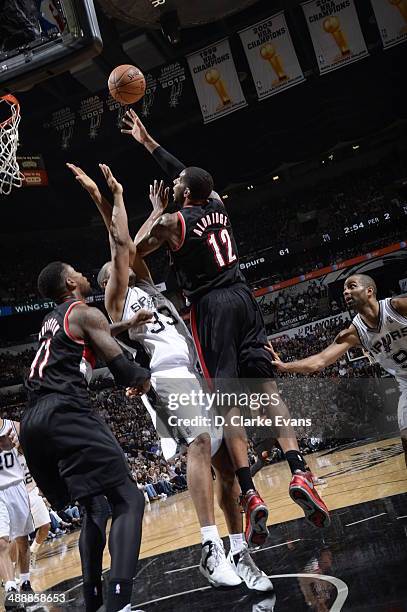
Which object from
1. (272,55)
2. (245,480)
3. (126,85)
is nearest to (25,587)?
(245,480)

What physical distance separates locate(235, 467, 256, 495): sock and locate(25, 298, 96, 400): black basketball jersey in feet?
3.33

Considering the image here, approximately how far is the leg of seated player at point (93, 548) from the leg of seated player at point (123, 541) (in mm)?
271

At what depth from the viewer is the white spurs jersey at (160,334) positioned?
4.22 m

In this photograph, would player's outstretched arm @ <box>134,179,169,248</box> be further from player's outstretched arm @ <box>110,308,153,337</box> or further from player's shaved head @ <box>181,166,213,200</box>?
player's outstretched arm @ <box>110,308,153,337</box>

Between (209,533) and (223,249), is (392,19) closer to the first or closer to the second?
(223,249)

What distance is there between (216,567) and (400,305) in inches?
99.0

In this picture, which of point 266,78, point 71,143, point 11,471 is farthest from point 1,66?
point 71,143

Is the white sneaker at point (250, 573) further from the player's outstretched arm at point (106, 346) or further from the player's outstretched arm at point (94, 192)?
the player's outstretched arm at point (94, 192)

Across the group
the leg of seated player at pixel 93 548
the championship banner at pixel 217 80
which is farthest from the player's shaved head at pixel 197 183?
the championship banner at pixel 217 80

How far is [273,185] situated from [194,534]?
815 inches

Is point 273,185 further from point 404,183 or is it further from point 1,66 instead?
point 1,66

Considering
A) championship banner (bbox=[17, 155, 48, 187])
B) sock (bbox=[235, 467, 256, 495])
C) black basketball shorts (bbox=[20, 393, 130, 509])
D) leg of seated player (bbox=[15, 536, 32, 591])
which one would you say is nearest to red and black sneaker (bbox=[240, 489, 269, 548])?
sock (bbox=[235, 467, 256, 495])

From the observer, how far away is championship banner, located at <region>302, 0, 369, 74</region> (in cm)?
1518

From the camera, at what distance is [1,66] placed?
450cm
